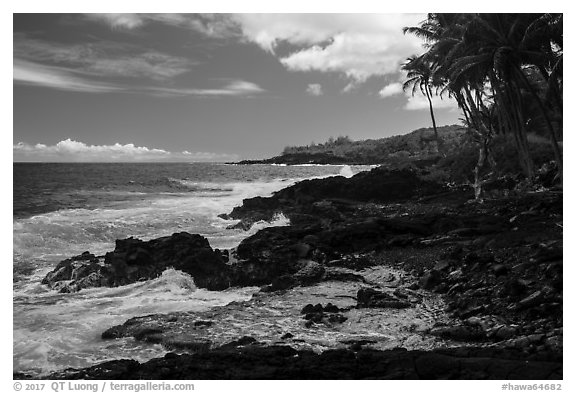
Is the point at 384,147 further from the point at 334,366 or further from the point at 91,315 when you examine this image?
the point at 334,366

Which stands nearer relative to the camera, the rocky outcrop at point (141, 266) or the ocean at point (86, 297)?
the ocean at point (86, 297)

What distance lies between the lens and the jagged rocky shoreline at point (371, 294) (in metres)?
5.94

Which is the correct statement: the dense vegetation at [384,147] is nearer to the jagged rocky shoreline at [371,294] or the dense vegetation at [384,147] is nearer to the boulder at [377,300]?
the jagged rocky shoreline at [371,294]

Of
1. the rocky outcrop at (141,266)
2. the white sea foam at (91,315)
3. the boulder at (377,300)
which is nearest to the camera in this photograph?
the white sea foam at (91,315)

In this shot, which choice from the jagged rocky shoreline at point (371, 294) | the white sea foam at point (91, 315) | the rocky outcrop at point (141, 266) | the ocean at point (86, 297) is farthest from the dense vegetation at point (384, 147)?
the white sea foam at point (91, 315)

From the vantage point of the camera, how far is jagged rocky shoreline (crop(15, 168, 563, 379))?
5.94m

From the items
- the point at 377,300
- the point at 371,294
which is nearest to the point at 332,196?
the point at 371,294

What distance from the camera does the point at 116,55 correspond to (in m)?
8.93

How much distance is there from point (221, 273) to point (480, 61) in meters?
13.4

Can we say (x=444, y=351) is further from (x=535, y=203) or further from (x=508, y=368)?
(x=535, y=203)

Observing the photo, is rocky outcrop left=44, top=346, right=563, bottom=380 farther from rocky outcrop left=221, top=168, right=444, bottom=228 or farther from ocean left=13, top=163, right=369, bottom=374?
rocky outcrop left=221, top=168, right=444, bottom=228

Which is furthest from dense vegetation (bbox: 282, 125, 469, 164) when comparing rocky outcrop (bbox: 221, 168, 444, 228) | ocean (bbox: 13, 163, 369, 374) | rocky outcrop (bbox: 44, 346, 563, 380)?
rocky outcrop (bbox: 44, 346, 563, 380)

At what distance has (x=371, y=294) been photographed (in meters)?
9.41

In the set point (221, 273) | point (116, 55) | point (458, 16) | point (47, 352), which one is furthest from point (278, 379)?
point (458, 16)
